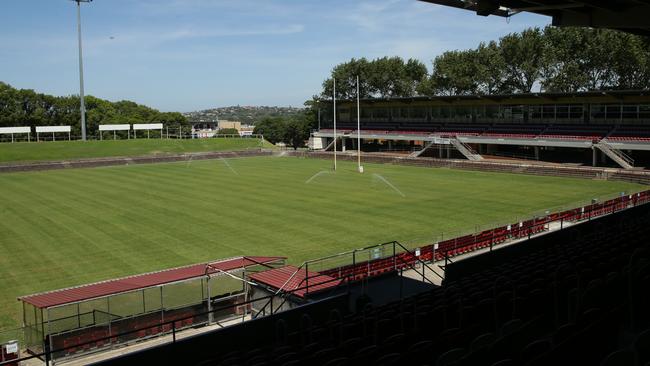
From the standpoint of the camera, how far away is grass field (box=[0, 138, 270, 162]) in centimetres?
7088

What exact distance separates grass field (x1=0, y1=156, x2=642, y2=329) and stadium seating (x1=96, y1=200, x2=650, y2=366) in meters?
11.2

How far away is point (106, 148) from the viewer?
78000 mm

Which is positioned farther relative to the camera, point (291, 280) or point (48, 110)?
point (48, 110)

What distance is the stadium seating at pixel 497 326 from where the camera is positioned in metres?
5.96

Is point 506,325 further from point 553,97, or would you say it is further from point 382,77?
point 382,77

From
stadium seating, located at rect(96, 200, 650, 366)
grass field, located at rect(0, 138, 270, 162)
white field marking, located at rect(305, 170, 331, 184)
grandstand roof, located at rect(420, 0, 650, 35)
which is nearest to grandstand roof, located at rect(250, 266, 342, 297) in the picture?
stadium seating, located at rect(96, 200, 650, 366)

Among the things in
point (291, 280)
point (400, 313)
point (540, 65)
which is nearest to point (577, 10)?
point (291, 280)

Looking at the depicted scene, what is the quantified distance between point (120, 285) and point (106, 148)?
66841 millimetres

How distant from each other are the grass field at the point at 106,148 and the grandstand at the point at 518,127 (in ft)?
49.6

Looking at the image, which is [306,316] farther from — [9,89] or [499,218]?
[9,89]

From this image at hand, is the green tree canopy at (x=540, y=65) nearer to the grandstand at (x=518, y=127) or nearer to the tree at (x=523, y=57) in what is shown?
the tree at (x=523, y=57)

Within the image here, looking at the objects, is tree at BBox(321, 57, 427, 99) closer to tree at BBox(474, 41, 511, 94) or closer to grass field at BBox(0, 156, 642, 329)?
tree at BBox(474, 41, 511, 94)

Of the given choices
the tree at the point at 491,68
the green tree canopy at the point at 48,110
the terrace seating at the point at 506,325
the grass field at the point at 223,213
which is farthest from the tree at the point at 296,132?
the terrace seating at the point at 506,325

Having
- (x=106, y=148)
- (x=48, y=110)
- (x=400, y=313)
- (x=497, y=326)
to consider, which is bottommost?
(x=400, y=313)
